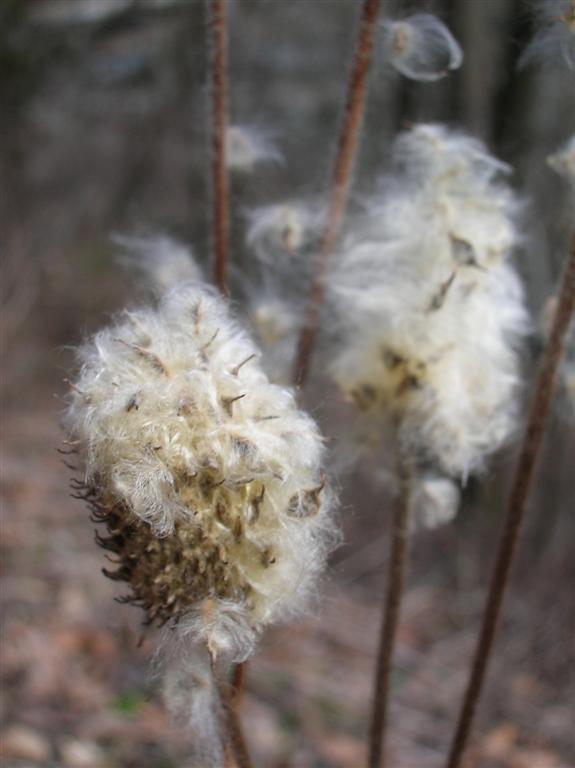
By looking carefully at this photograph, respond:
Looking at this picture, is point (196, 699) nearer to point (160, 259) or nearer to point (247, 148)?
point (160, 259)

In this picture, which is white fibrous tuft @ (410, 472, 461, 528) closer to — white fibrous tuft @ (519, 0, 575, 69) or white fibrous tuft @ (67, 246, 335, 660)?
white fibrous tuft @ (67, 246, 335, 660)

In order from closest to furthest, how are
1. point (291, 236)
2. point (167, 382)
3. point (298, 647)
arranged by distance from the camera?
point (167, 382) < point (291, 236) < point (298, 647)

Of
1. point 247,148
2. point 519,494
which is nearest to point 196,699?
point 519,494

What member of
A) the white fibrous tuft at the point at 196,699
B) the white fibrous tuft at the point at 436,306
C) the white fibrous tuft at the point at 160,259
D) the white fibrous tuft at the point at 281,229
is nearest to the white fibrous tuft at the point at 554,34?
the white fibrous tuft at the point at 436,306

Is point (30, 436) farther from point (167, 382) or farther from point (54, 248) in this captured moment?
point (167, 382)

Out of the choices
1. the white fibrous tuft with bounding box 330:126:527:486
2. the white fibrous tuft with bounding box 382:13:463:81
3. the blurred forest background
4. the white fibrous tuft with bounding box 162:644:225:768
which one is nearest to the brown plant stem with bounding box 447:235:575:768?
the white fibrous tuft with bounding box 330:126:527:486

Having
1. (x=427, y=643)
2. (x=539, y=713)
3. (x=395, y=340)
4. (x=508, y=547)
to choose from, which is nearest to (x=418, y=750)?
(x=539, y=713)
